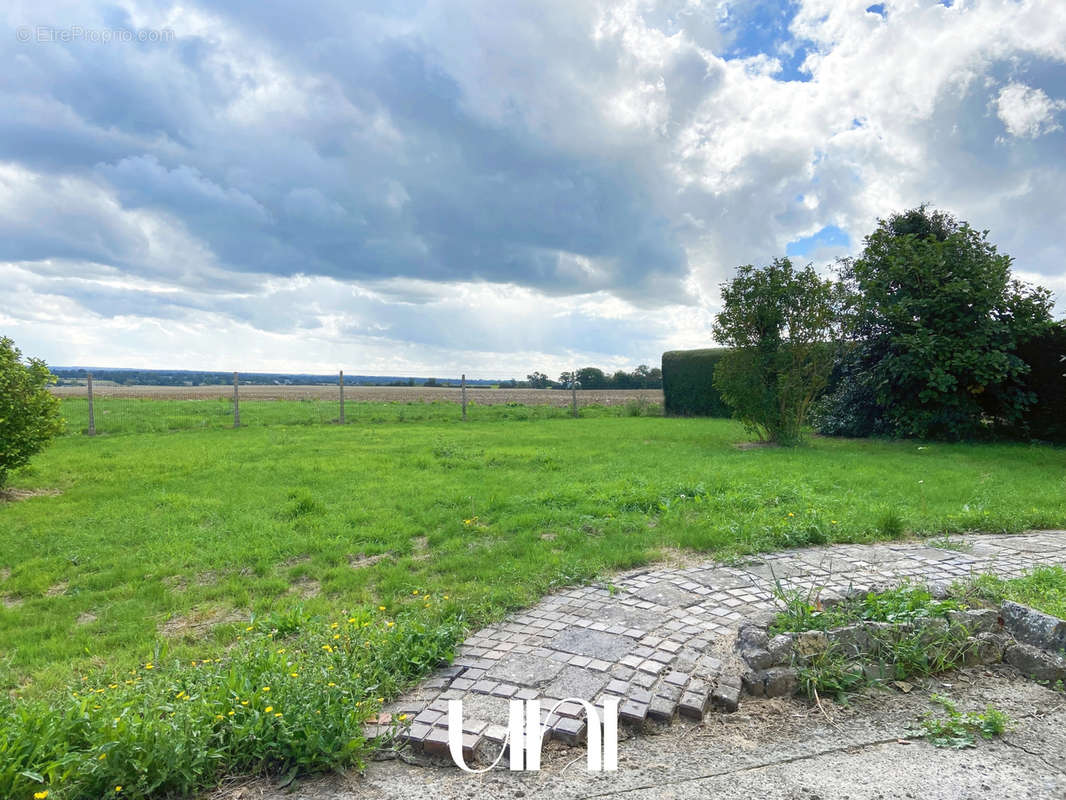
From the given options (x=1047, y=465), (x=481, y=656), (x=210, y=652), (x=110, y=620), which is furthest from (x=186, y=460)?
(x=1047, y=465)

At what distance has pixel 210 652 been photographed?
352 centimetres

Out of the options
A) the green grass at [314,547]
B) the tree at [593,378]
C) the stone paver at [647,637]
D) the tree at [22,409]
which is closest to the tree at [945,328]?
the green grass at [314,547]

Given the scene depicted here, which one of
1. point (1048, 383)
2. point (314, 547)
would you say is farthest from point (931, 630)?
point (1048, 383)

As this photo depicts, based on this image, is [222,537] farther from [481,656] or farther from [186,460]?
[186,460]

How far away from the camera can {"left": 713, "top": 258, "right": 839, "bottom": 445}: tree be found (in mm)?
12125

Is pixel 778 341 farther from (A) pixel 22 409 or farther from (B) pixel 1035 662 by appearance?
(A) pixel 22 409

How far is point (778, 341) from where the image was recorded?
41.0ft

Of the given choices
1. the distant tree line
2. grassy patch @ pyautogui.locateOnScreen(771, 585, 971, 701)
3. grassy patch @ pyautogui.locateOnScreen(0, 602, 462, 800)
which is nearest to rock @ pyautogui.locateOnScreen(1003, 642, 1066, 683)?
grassy patch @ pyautogui.locateOnScreen(771, 585, 971, 701)

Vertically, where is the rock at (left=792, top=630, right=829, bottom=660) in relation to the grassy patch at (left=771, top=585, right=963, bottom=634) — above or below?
below

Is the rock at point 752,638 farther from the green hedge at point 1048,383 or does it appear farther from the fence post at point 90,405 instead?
the fence post at point 90,405

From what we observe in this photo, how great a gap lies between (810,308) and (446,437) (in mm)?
7794
